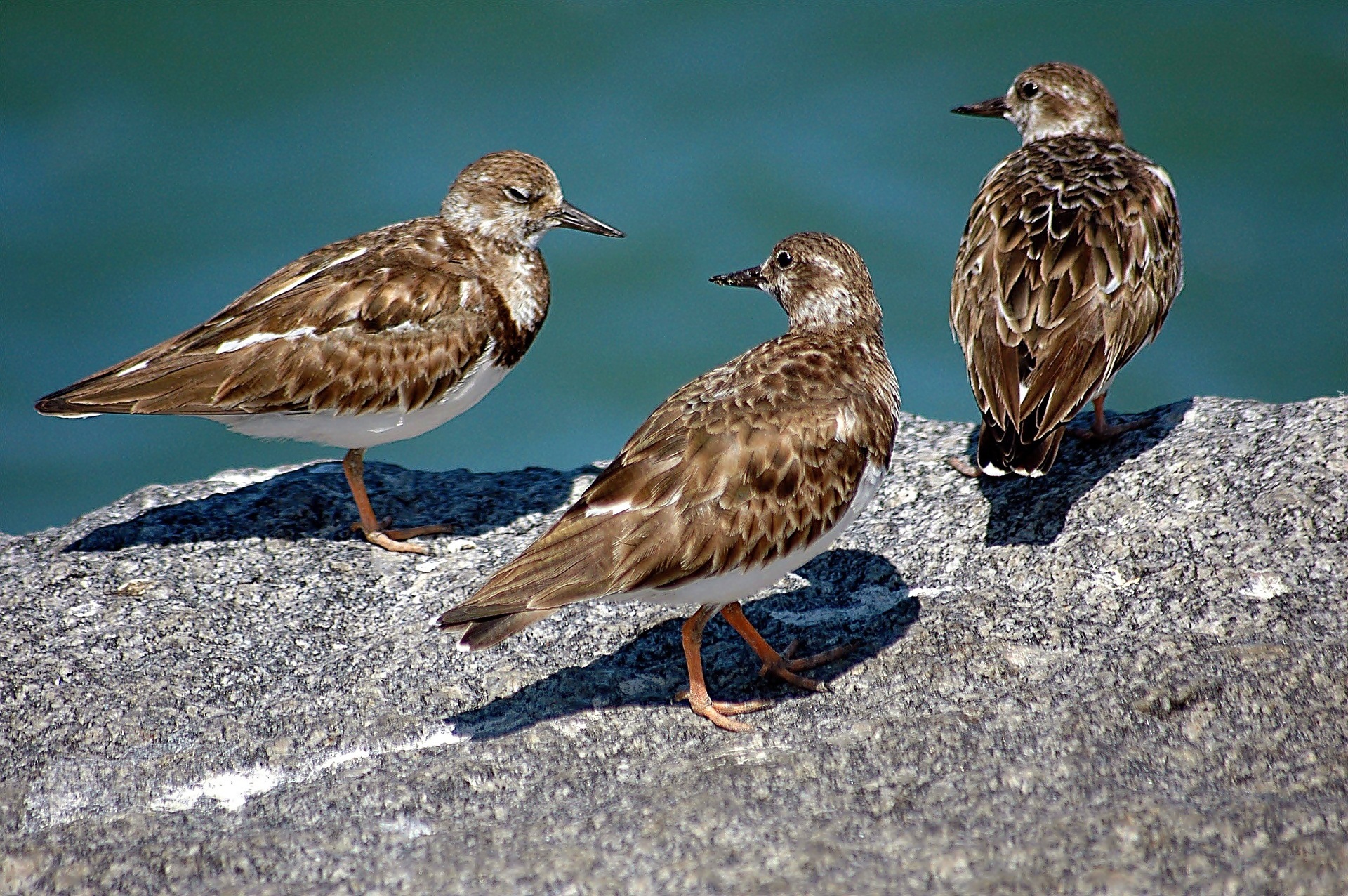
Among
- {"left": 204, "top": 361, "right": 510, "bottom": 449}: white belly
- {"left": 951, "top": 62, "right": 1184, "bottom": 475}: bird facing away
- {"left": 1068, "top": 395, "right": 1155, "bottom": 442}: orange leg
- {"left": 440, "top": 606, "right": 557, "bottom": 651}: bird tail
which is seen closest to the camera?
{"left": 440, "top": 606, "right": 557, "bottom": 651}: bird tail

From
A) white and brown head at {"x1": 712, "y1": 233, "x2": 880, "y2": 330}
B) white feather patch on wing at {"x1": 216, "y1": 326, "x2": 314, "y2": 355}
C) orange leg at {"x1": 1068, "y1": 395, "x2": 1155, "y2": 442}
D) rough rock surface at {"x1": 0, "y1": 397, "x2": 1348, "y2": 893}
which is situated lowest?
rough rock surface at {"x1": 0, "y1": 397, "x2": 1348, "y2": 893}

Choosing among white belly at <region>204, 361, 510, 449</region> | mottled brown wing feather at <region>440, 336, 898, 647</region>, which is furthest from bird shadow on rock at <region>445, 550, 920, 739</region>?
white belly at <region>204, 361, 510, 449</region>

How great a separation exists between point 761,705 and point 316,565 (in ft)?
7.14

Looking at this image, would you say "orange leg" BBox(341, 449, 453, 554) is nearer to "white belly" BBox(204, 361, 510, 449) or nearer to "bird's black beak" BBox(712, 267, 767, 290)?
"white belly" BBox(204, 361, 510, 449)

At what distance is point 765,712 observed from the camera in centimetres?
407

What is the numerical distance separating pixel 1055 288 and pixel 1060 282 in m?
0.04

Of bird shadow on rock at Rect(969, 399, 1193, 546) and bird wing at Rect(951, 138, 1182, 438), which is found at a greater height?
bird wing at Rect(951, 138, 1182, 438)

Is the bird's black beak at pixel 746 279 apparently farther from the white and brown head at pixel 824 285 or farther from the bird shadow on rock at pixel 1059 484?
the bird shadow on rock at pixel 1059 484

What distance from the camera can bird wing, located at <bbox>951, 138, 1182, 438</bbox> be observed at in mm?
4855

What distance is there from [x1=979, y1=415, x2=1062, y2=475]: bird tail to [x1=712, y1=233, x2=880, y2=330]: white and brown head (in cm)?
68

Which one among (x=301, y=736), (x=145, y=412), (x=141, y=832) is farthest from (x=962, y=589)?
(x=145, y=412)

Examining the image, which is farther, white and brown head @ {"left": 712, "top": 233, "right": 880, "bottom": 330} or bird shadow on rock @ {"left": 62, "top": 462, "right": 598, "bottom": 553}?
A: bird shadow on rock @ {"left": 62, "top": 462, "right": 598, "bottom": 553}

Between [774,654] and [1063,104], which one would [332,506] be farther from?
[1063,104]

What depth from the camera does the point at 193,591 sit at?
486 cm
